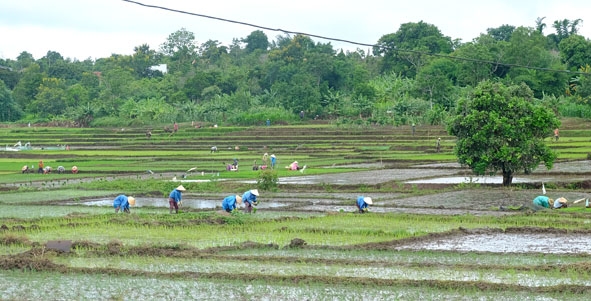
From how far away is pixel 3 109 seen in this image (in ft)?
221

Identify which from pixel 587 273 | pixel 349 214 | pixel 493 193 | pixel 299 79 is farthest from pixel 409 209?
pixel 299 79

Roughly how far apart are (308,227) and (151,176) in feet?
45.1

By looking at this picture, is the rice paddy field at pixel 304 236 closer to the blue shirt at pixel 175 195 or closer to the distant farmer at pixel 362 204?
the distant farmer at pixel 362 204

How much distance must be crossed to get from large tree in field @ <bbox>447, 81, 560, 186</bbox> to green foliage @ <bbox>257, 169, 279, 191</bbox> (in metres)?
5.02

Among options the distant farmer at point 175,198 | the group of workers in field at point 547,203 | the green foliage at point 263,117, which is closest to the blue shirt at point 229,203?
the distant farmer at point 175,198

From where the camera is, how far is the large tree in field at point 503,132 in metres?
21.8

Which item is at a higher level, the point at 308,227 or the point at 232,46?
the point at 232,46

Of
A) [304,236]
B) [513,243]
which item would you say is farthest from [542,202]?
[304,236]

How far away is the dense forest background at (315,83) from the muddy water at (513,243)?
26958 millimetres

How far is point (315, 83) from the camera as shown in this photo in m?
59.0

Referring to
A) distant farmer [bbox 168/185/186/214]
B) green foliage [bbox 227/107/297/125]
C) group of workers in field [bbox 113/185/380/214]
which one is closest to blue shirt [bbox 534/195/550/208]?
group of workers in field [bbox 113/185/380/214]

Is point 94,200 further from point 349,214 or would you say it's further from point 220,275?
point 220,275

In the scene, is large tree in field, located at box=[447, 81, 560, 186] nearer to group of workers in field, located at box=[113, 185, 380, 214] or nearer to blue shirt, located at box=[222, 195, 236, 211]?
group of workers in field, located at box=[113, 185, 380, 214]

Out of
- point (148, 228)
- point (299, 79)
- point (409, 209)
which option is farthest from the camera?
point (299, 79)
